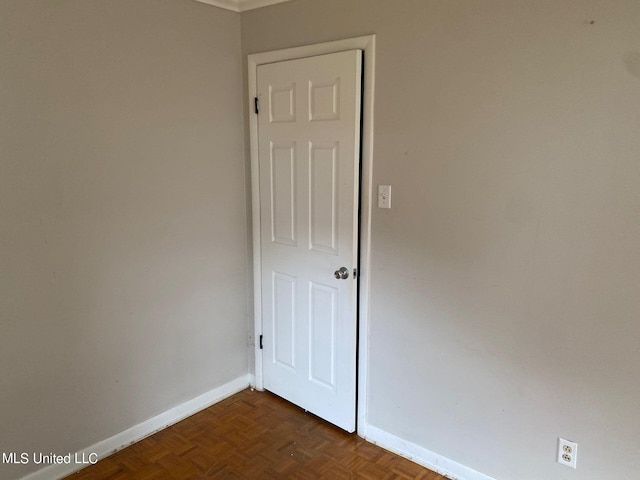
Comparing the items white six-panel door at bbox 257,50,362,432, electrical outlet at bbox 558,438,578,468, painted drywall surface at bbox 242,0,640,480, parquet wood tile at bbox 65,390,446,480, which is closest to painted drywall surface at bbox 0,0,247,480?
parquet wood tile at bbox 65,390,446,480

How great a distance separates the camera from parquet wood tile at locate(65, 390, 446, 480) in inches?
89.0

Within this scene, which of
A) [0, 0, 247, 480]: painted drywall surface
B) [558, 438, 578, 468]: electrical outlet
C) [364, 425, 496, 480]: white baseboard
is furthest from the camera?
[364, 425, 496, 480]: white baseboard

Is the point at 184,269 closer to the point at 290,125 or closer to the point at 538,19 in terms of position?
the point at 290,125

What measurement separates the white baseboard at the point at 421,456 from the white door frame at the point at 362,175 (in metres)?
0.09

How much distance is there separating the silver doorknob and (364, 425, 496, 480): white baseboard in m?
0.82

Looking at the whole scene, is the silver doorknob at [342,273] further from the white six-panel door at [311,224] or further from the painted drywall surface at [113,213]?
the painted drywall surface at [113,213]

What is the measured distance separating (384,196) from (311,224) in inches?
19.1

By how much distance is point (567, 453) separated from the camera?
6.16ft

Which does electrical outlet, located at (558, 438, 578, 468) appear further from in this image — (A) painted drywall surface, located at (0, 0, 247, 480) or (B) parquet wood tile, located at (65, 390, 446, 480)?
(A) painted drywall surface, located at (0, 0, 247, 480)

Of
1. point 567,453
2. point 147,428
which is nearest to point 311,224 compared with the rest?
point 147,428

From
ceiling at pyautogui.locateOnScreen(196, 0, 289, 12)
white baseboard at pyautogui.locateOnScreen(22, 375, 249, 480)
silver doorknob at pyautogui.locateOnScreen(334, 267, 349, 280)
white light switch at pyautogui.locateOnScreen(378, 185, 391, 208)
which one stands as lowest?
white baseboard at pyautogui.locateOnScreen(22, 375, 249, 480)

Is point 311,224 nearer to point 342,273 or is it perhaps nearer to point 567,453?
point 342,273

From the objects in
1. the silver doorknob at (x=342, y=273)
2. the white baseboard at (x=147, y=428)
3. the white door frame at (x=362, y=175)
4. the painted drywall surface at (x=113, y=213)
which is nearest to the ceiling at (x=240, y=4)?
the painted drywall surface at (x=113, y=213)

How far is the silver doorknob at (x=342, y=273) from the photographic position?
2.42m
